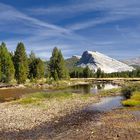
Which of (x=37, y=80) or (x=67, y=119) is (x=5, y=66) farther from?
(x=67, y=119)

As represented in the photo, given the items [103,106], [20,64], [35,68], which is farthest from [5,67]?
[103,106]

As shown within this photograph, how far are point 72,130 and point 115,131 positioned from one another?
201 inches

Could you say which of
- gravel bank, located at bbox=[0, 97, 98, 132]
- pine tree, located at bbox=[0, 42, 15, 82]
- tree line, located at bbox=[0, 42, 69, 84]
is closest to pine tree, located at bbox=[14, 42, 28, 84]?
tree line, located at bbox=[0, 42, 69, 84]

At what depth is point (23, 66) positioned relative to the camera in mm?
135125

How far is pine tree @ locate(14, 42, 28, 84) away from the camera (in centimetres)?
13388

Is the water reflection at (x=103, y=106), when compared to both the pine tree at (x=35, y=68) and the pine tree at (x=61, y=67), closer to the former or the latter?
the pine tree at (x=35, y=68)

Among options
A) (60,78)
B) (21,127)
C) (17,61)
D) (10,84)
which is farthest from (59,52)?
(21,127)

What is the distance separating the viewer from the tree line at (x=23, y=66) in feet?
419

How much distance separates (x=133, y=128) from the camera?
125 ft

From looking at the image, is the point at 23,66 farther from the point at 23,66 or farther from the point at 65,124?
the point at 65,124

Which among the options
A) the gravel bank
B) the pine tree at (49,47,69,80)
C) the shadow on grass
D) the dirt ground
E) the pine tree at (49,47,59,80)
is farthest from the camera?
the pine tree at (49,47,59,80)

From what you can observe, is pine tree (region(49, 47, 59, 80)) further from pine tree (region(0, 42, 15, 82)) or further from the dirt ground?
the dirt ground

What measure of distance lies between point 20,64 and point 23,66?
145 cm

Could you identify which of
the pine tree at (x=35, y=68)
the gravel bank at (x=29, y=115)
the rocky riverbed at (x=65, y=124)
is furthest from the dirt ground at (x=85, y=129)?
the pine tree at (x=35, y=68)
